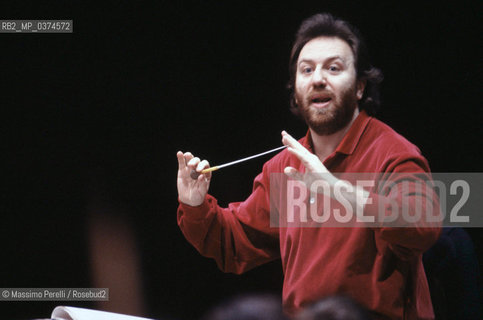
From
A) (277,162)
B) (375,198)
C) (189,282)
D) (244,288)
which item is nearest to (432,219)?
(375,198)

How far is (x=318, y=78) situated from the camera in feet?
4.44

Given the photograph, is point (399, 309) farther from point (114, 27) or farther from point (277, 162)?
point (114, 27)

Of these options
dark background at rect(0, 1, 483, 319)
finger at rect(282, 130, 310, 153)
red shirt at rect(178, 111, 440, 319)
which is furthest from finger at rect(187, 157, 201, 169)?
dark background at rect(0, 1, 483, 319)

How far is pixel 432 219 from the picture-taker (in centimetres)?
109

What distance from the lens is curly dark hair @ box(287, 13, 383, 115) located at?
4.65 ft

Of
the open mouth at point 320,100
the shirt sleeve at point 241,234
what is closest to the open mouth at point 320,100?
the open mouth at point 320,100

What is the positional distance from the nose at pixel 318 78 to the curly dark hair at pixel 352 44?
0.11 meters

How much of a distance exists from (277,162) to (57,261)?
3.18ft

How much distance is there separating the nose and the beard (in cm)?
2

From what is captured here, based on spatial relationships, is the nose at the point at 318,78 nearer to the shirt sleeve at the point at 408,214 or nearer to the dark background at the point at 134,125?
the shirt sleeve at the point at 408,214

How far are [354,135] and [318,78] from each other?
6.6 inches

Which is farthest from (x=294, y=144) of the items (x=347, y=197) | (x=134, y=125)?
(x=134, y=125)

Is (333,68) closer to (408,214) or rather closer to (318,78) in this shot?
(318,78)

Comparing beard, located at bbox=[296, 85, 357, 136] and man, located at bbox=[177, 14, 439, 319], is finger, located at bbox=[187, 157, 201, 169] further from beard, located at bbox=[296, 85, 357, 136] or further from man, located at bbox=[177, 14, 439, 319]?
beard, located at bbox=[296, 85, 357, 136]
